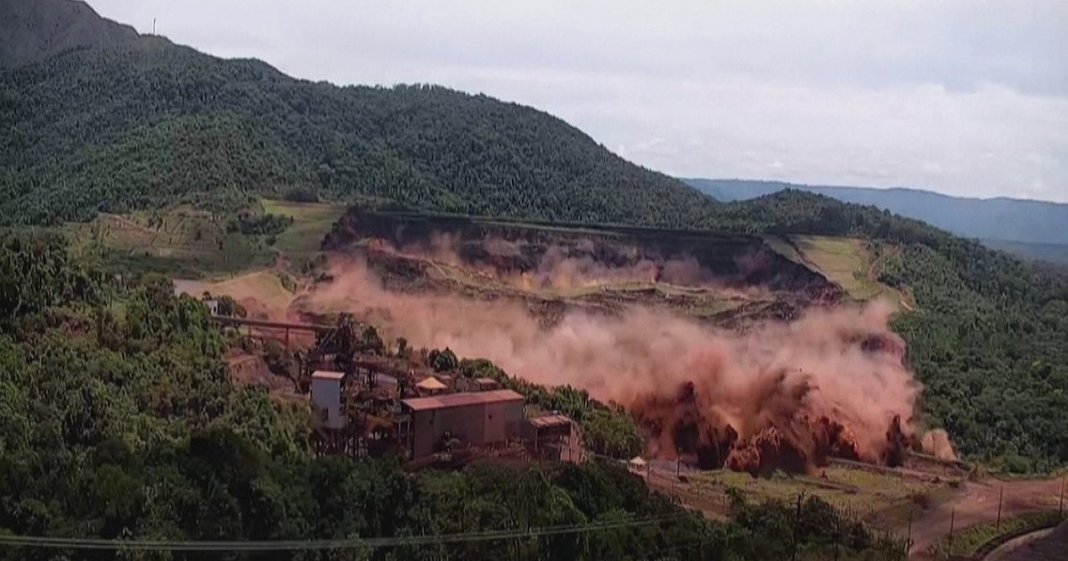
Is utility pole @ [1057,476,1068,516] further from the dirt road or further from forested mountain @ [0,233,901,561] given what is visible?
forested mountain @ [0,233,901,561]

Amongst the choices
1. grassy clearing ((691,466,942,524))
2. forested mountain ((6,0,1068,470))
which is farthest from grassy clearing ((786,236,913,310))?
grassy clearing ((691,466,942,524))

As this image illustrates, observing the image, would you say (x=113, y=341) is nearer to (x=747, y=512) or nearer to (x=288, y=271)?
(x=747, y=512)

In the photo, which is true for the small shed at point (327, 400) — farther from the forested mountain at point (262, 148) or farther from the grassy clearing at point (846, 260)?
the forested mountain at point (262, 148)

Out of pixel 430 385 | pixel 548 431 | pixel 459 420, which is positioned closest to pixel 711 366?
pixel 548 431

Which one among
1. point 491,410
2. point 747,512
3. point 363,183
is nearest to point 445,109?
point 363,183

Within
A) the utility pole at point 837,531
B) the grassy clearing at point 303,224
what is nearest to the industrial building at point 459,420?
the utility pole at point 837,531

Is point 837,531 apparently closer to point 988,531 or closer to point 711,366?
point 988,531
